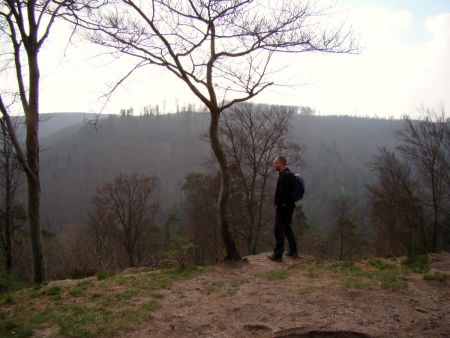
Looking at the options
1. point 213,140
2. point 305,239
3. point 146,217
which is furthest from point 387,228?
point 213,140

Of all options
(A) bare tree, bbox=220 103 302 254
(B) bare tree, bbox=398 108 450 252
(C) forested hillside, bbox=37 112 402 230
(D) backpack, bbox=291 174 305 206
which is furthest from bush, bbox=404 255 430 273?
(C) forested hillside, bbox=37 112 402 230

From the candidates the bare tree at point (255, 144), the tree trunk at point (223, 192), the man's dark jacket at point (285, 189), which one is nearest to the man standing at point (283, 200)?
the man's dark jacket at point (285, 189)

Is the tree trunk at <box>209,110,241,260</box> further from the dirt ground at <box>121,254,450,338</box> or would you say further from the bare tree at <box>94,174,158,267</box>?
Result: the bare tree at <box>94,174,158,267</box>

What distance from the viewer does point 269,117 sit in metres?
19.4

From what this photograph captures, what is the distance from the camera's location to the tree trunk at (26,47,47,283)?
7.97 meters

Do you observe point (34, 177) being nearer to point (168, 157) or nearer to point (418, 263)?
point (418, 263)

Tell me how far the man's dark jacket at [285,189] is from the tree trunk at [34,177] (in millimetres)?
4968

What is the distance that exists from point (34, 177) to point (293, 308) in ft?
19.8

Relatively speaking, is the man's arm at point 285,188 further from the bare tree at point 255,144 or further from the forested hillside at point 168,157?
the forested hillside at point 168,157

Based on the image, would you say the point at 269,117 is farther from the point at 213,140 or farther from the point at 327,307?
the point at 327,307

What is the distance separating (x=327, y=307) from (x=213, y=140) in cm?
372

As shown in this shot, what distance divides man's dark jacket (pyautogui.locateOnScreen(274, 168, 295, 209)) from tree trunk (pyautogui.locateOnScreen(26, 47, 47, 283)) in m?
4.97

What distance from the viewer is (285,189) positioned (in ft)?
23.6

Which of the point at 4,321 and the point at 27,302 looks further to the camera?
the point at 27,302
